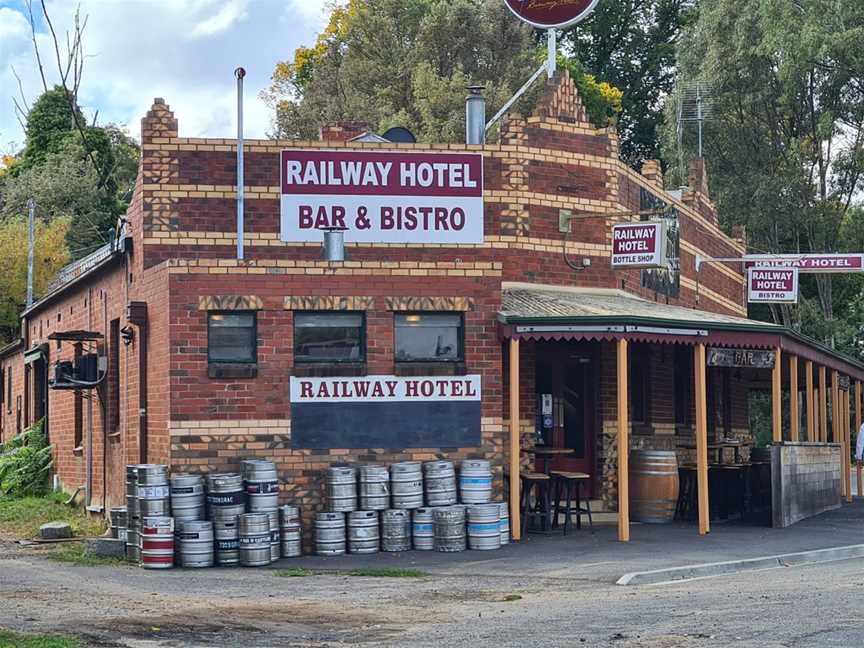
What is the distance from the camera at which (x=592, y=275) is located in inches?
870

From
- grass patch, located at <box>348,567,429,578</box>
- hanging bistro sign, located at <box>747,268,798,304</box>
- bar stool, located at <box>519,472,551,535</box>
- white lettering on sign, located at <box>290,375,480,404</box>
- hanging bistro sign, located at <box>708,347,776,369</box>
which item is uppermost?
hanging bistro sign, located at <box>747,268,798,304</box>

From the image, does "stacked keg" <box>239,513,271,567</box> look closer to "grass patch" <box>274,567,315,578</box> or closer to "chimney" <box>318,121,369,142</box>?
"grass patch" <box>274,567,315,578</box>

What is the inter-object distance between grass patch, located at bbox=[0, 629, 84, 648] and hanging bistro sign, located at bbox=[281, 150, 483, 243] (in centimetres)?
950

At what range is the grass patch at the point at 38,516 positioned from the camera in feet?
71.3

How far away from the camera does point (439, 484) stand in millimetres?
17969

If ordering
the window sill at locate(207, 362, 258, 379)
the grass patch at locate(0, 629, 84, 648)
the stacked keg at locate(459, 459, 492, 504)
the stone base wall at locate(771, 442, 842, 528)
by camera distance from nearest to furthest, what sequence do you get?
1. the grass patch at locate(0, 629, 84, 648)
2. the window sill at locate(207, 362, 258, 379)
3. the stacked keg at locate(459, 459, 492, 504)
4. the stone base wall at locate(771, 442, 842, 528)

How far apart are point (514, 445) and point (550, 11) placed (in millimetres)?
8989

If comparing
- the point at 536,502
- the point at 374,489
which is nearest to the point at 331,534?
the point at 374,489

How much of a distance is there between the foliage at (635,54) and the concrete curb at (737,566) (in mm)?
42529

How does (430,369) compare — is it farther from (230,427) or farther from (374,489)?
(230,427)

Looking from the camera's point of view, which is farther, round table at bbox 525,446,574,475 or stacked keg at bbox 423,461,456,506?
round table at bbox 525,446,574,475

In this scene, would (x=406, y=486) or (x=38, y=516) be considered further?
(x=38, y=516)

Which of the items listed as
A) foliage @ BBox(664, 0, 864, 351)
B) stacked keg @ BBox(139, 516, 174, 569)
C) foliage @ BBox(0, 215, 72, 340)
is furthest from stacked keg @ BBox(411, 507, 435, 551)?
foliage @ BBox(664, 0, 864, 351)

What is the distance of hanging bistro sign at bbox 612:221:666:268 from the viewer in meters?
20.8
